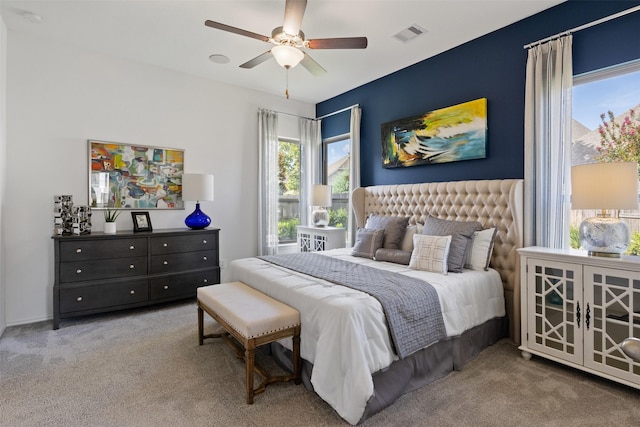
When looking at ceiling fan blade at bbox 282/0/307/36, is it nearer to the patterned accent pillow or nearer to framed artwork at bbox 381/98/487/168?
framed artwork at bbox 381/98/487/168

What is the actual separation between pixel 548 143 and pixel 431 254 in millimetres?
1422

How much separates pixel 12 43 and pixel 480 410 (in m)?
5.27

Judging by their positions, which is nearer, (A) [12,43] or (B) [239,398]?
(B) [239,398]

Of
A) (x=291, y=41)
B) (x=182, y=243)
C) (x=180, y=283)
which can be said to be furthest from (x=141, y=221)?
(x=291, y=41)

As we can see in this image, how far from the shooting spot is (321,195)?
16.4ft

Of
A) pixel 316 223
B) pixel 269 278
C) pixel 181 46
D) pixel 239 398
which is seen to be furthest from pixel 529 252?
pixel 181 46

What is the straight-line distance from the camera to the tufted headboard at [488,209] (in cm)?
302

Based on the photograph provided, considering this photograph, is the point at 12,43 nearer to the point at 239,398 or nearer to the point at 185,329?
the point at 185,329

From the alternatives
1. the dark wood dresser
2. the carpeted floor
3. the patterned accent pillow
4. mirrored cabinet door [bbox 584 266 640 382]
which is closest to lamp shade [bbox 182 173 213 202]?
the dark wood dresser

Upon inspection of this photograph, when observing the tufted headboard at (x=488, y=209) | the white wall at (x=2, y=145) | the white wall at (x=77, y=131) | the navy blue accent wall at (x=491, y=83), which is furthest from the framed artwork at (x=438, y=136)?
the white wall at (x=2, y=145)

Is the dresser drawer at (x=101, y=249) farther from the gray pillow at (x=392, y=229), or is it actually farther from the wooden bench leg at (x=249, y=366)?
the gray pillow at (x=392, y=229)

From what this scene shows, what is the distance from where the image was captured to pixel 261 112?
16.7 ft

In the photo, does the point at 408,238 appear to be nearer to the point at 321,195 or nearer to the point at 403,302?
the point at 403,302

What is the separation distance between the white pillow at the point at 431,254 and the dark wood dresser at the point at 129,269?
8.51ft
